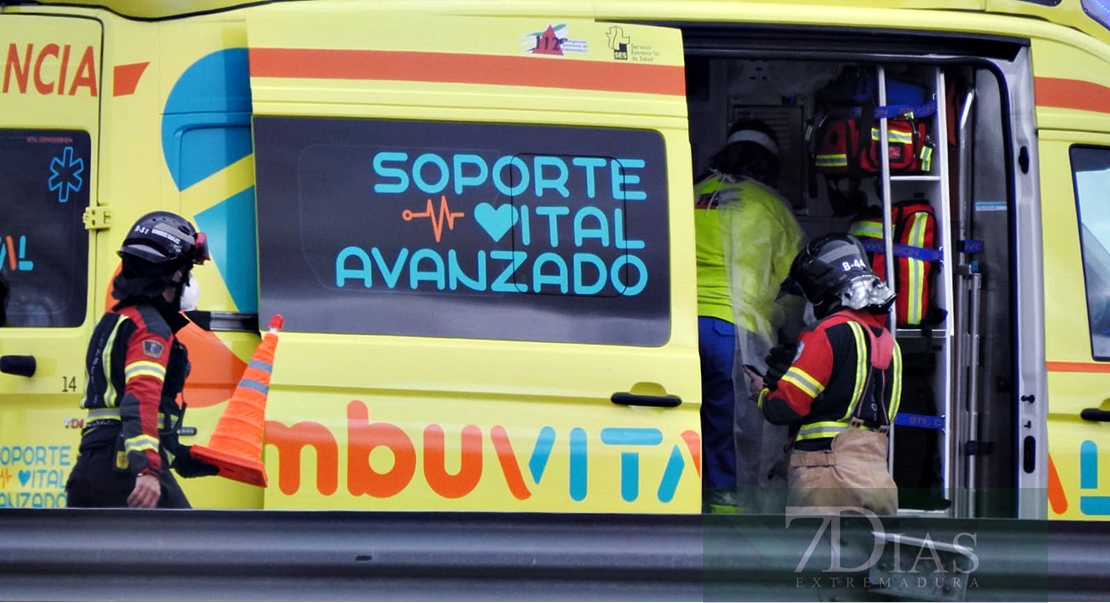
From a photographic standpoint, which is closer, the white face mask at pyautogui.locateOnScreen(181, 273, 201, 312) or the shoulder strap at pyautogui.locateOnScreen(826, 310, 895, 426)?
the white face mask at pyautogui.locateOnScreen(181, 273, 201, 312)

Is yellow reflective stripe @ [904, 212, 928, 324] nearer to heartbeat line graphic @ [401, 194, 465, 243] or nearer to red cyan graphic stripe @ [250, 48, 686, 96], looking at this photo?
red cyan graphic stripe @ [250, 48, 686, 96]

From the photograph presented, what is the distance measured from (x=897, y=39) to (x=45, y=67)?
2.91 m

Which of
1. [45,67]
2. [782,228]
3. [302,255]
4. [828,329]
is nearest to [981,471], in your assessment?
[828,329]

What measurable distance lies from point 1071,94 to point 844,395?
4.44 feet

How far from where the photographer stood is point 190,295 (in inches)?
151

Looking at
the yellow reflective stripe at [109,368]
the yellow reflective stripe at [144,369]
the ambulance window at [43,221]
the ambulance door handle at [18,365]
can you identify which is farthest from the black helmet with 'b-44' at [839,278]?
the ambulance door handle at [18,365]

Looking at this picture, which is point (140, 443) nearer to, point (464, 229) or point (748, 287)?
point (464, 229)

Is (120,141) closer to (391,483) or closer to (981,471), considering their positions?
(391,483)

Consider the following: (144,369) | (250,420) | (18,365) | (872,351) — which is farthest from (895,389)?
(18,365)

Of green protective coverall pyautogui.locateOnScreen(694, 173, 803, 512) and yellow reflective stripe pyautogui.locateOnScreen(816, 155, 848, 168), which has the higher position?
yellow reflective stripe pyautogui.locateOnScreen(816, 155, 848, 168)

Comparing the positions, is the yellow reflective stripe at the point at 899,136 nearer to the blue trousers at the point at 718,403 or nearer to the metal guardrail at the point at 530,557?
the blue trousers at the point at 718,403

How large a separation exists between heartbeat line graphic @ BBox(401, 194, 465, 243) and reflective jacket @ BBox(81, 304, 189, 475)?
0.84 m

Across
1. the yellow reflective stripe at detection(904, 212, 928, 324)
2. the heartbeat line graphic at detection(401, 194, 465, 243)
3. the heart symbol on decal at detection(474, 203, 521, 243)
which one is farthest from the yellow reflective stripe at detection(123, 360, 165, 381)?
the yellow reflective stripe at detection(904, 212, 928, 324)

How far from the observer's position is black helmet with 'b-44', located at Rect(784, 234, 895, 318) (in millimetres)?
4336
